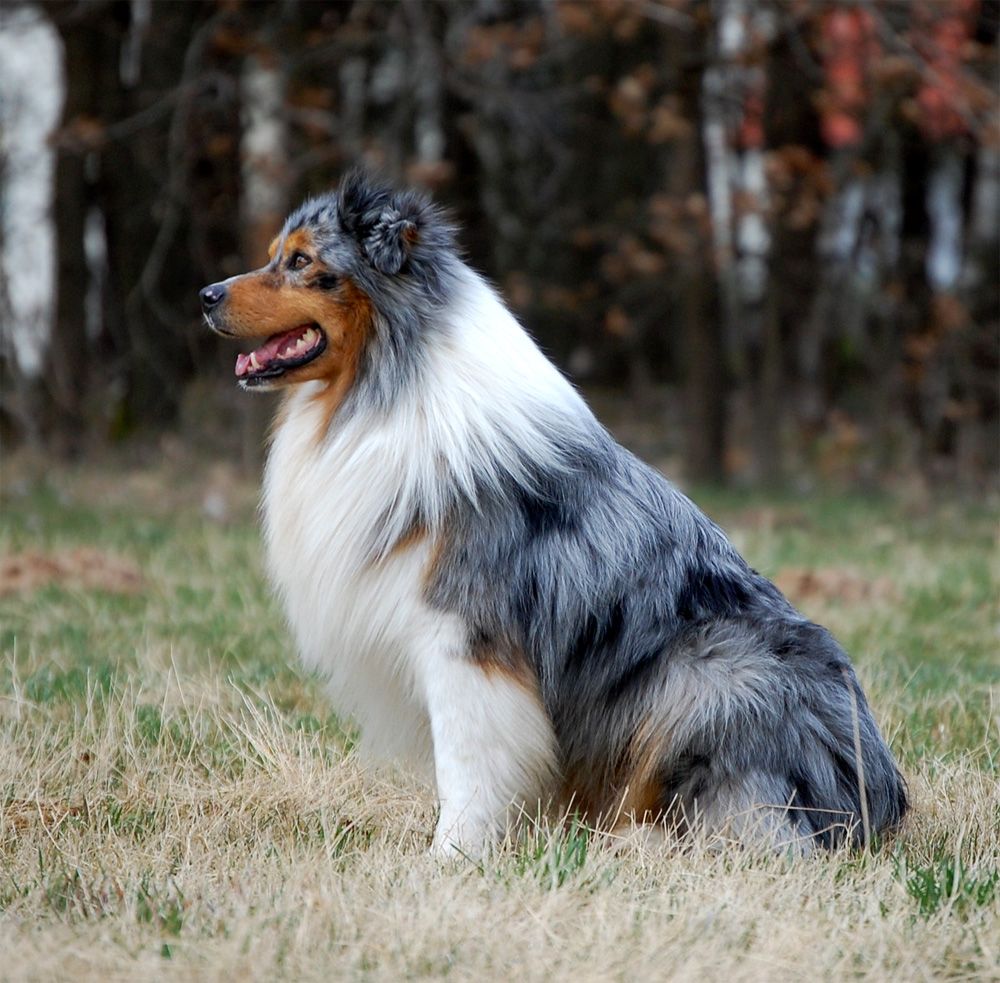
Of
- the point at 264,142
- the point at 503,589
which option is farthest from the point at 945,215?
the point at 503,589

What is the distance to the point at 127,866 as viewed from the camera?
147 inches

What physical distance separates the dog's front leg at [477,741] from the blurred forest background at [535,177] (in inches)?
352

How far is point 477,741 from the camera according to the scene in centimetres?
399

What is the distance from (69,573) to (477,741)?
4.50 meters

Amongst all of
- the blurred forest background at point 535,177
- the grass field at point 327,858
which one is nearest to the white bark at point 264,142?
the blurred forest background at point 535,177

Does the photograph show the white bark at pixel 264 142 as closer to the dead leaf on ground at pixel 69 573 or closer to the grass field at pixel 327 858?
the dead leaf on ground at pixel 69 573

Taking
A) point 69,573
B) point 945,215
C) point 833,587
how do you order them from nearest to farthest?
point 69,573
point 833,587
point 945,215

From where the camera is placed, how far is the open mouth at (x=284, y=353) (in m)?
4.34

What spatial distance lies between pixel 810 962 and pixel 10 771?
8.10 feet

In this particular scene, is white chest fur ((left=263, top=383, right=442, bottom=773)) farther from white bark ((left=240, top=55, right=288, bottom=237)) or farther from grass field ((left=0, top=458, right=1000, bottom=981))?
white bark ((left=240, top=55, right=288, bottom=237))

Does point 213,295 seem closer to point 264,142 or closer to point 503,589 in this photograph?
point 503,589

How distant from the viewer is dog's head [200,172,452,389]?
4.27 meters

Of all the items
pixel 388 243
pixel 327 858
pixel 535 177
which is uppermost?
pixel 535 177

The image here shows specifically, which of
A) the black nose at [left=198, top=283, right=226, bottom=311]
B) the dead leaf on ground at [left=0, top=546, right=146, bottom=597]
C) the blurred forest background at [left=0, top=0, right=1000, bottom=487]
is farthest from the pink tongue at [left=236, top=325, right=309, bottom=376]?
the blurred forest background at [left=0, top=0, right=1000, bottom=487]
